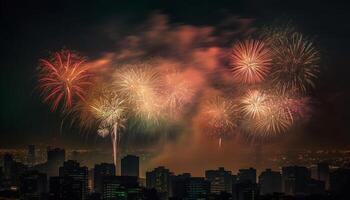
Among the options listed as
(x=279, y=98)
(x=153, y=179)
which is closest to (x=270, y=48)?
(x=279, y=98)

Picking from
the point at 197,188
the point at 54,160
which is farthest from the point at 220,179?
the point at 54,160

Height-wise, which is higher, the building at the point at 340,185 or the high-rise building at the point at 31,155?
the high-rise building at the point at 31,155

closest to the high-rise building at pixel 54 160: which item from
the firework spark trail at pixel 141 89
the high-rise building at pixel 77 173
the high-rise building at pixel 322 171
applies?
the high-rise building at pixel 77 173

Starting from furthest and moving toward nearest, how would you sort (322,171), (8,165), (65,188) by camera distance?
(8,165) → (65,188) → (322,171)

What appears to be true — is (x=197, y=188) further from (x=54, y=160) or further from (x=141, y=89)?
(x=54, y=160)

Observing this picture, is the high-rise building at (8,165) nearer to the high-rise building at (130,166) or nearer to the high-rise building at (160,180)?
the high-rise building at (130,166)

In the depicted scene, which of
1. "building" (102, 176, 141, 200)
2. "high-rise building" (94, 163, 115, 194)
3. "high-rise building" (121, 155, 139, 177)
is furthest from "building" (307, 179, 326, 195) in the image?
"high-rise building" (94, 163, 115, 194)

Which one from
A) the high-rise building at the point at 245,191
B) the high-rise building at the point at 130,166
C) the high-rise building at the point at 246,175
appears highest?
the high-rise building at the point at 130,166
